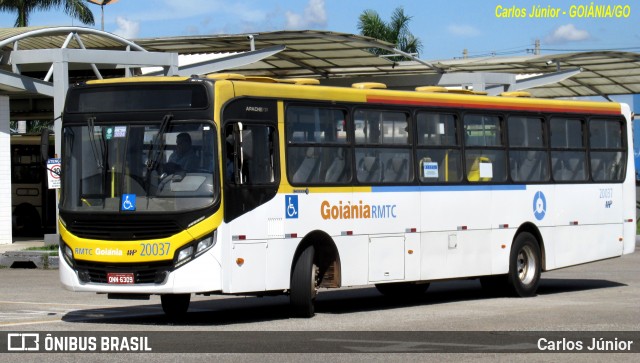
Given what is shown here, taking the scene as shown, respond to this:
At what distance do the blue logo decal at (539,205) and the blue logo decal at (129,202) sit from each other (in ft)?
24.4

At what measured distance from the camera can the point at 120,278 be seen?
1476cm

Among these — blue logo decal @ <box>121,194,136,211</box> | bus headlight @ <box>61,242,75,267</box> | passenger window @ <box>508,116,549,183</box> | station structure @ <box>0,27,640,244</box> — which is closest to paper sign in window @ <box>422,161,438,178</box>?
passenger window @ <box>508,116,549,183</box>

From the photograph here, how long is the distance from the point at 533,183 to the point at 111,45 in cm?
1889

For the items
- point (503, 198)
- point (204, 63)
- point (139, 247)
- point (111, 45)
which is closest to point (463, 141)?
point (503, 198)

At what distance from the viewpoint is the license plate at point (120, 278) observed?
14719 mm

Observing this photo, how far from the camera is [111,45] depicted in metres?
36.0

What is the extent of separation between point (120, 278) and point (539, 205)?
7.77 m

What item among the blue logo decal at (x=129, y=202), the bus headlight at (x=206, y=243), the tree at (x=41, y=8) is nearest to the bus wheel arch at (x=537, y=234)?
the bus headlight at (x=206, y=243)

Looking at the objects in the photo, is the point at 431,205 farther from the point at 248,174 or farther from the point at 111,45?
the point at 111,45

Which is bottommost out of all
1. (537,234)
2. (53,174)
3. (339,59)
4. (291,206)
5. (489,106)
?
(537,234)

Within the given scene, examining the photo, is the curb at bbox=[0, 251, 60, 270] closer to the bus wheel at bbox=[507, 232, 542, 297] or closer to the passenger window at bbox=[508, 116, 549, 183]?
the bus wheel at bbox=[507, 232, 542, 297]

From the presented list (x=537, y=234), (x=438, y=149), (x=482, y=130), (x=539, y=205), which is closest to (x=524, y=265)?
(x=537, y=234)

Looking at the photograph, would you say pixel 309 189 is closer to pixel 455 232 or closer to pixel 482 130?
pixel 455 232

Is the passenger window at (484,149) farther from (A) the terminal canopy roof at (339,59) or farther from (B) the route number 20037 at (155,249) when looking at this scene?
(A) the terminal canopy roof at (339,59)
